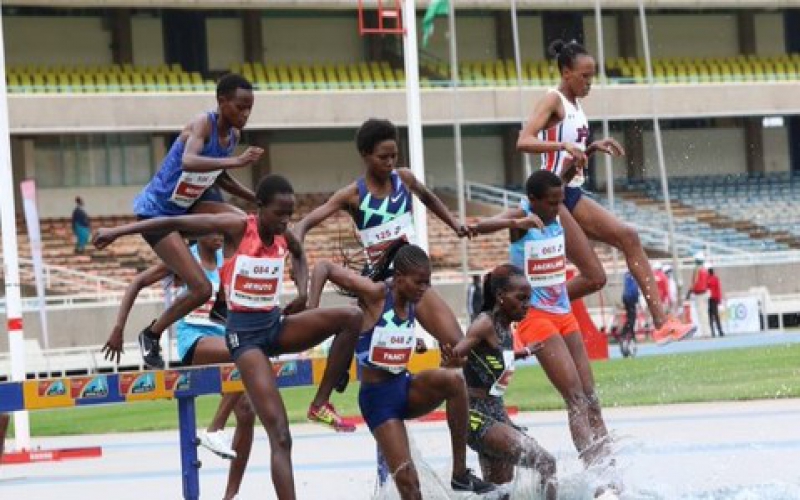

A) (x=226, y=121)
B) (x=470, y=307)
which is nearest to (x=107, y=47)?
(x=470, y=307)

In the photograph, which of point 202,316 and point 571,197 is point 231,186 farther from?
point 571,197

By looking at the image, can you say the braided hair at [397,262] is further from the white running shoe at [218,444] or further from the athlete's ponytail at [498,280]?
the white running shoe at [218,444]

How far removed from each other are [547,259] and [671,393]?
12431 mm

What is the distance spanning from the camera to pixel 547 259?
13.3 metres

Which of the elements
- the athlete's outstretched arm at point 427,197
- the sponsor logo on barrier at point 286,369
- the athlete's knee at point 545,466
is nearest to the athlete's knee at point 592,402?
the athlete's knee at point 545,466

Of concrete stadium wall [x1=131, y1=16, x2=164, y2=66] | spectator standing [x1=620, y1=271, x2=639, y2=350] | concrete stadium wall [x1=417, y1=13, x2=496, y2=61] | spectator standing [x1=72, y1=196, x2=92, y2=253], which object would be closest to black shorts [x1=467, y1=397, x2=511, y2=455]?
spectator standing [x1=620, y1=271, x2=639, y2=350]

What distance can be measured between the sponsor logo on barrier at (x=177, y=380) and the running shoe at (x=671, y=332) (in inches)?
136

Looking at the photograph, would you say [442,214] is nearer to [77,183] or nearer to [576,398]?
[576,398]

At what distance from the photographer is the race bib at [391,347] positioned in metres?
11.9

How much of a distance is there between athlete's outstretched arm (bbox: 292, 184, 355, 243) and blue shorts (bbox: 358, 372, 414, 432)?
1118mm

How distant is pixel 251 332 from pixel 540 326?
227cm

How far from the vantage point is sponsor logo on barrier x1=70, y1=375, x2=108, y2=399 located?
1328cm

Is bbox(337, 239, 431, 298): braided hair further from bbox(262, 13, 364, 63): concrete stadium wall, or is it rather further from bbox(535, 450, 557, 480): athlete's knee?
bbox(262, 13, 364, 63): concrete stadium wall

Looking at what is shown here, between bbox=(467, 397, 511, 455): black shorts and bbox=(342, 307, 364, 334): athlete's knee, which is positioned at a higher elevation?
bbox=(342, 307, 364, 334): athlete's knee
